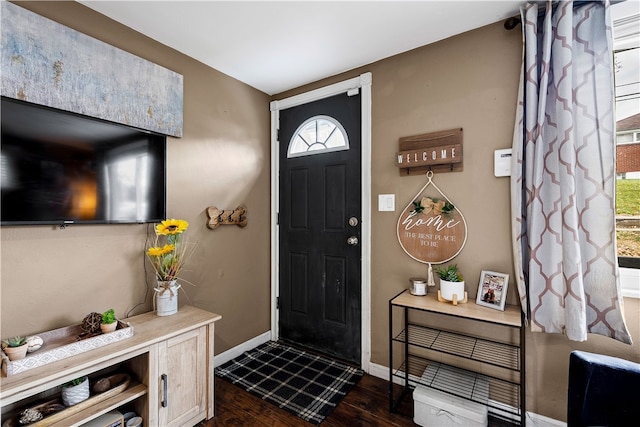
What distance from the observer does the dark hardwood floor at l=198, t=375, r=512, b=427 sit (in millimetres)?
1778

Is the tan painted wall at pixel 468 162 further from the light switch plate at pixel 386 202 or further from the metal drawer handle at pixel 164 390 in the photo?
the metal drawer handle at pixel 164 390

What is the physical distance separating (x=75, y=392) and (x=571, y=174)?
2.65 metres

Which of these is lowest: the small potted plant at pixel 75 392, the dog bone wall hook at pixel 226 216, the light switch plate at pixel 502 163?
the small potted plant at pixel 75 392

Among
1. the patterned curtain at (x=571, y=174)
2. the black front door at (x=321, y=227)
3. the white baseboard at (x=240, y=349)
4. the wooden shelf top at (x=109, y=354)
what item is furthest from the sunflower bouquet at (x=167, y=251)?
the patterned curtain at (x=571, y=174)

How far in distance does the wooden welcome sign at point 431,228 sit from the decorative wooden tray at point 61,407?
1.89 meters

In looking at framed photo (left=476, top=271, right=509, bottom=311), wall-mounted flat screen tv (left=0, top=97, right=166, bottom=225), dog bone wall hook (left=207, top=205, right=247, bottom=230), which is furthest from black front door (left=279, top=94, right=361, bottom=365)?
wall-mounted flat screen tv (left=0, top=97, right=166, bottom=225)

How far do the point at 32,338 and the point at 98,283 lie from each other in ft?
1.35

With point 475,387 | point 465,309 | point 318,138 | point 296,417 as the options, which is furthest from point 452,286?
point 318,138

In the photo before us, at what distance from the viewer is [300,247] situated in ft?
9.03

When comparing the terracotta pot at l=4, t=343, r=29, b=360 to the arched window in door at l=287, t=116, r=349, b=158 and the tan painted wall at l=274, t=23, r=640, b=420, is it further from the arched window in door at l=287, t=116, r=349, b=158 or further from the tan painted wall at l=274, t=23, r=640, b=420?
the arched window in door at l=287, t=116, r=349, b=158

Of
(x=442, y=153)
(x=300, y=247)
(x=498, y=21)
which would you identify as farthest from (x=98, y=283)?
(x=498, y=21)

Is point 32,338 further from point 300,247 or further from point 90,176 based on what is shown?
point 300,247

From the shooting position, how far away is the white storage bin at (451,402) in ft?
5.34

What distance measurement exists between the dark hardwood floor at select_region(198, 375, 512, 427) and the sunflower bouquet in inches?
35.4
